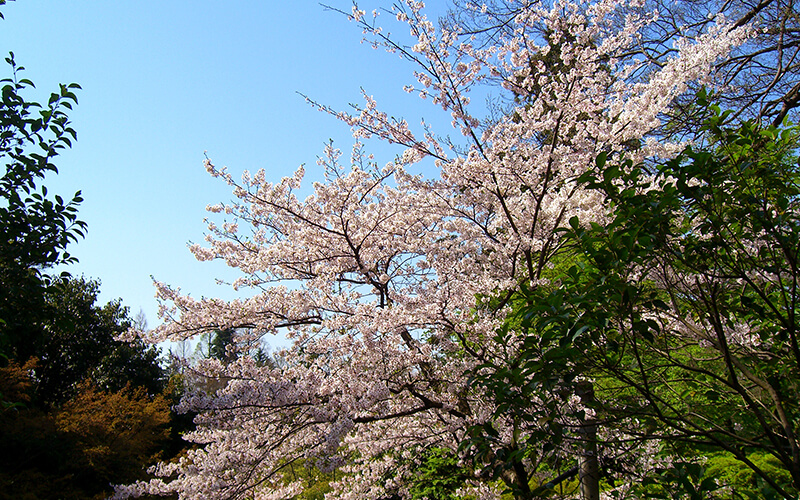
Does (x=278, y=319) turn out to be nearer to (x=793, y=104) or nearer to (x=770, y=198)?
(x=770, y=198)

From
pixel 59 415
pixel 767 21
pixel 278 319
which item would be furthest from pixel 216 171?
pixel 59 415

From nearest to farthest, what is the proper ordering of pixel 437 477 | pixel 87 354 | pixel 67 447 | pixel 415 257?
pixel 415 257 < pixel 437 477 < pixel 67 447 < pixel 87 354

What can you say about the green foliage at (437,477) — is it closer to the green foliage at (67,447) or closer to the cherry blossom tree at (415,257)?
the cherry blossom tree at (415,257)

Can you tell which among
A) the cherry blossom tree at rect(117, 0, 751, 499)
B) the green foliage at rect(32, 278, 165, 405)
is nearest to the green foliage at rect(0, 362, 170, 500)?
the green foliage at rect(32, 278, 165, 405)

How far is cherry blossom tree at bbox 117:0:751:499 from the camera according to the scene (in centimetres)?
404

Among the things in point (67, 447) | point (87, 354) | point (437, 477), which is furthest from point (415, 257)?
point (87, 354)

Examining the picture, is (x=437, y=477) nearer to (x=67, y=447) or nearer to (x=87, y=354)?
(x=67, y=447)

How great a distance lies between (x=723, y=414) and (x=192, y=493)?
490cm

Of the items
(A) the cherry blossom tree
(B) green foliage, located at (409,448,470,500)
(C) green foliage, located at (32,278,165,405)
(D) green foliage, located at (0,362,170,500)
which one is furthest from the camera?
(C) green foliage, located at (32,278,165,405)

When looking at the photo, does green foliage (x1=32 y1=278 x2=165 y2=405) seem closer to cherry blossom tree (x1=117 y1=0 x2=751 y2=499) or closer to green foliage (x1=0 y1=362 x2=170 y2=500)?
green foliage (x1=0 y1=362 x2=170 y2=500)

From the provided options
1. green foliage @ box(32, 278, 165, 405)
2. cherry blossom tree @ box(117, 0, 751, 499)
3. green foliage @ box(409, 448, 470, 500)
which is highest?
green foliage @ box(32, 278, 165, 405)

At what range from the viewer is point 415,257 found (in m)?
5.16

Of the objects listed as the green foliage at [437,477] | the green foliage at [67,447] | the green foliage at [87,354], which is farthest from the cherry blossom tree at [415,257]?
the green foliage at [87,354]

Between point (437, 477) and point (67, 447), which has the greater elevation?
point (67, 447)
